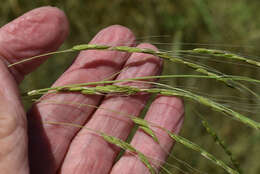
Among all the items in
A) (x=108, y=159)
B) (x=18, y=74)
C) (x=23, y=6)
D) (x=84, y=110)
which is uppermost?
(x=23, y=6)

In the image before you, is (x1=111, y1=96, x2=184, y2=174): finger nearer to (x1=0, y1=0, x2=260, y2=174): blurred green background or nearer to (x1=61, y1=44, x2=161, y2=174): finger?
(x1=61, y1=44, x2=161, y2=174): finger

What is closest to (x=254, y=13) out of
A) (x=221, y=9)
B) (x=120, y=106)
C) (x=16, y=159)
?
(x=221, y=9)

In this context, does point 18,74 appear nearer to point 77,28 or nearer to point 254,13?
point 77,28

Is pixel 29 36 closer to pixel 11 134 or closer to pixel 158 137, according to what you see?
pixel 11 134

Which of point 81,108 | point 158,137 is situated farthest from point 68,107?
point 158,137

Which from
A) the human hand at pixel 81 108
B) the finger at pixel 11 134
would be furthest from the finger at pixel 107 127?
the finger at pixel 11 134
